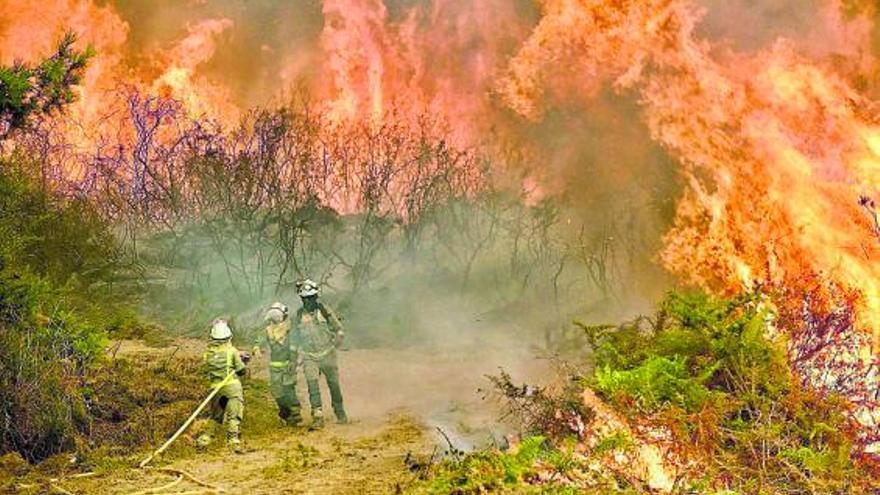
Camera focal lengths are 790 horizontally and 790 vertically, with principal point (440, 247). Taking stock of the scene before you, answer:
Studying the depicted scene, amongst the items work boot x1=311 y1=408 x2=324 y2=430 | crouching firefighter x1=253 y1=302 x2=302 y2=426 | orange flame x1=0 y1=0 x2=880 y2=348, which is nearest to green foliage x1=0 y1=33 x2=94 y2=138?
crouching firefighter x1=253 y1=302 x2=302 y2=426

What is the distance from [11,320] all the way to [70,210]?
7722 millimetres

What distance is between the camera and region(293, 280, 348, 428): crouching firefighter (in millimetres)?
10836

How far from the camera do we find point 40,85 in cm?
906

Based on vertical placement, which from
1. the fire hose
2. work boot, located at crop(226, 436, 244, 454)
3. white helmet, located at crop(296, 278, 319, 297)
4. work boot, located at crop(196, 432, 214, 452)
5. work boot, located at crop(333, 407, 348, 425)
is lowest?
work boot, located at crop(333, 407, 348, 425)

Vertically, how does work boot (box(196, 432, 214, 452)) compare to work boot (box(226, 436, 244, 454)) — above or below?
A: above

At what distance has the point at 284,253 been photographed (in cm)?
2039

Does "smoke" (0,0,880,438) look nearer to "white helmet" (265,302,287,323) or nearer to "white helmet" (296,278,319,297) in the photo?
"white helmet" (265,302,287,323)

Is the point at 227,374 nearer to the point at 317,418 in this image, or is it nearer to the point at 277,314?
the point at 277,314

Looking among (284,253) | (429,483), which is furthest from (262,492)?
(284,253)

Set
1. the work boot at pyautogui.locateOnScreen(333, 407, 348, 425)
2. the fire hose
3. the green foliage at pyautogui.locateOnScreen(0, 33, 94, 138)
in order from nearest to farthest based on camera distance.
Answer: the green foliage at pyautogui.locateOnScreen(0, 33, 94, 138) → the fire hose → the work boot at pyautogui.locateOnScreen(333, 407, 348, 425)

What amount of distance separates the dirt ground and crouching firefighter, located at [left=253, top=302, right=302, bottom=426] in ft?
0.95

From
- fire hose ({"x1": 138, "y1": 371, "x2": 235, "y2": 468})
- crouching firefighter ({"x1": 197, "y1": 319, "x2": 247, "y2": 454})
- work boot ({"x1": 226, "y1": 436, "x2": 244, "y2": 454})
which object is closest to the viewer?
fire hose ({"x1": 138, "y1": 371, "x2": 235, "y2": 468})

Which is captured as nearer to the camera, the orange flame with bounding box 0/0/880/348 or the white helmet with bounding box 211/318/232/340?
the white helmet with bounding box 211/318/232/340

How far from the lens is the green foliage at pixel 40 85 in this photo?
855cm
